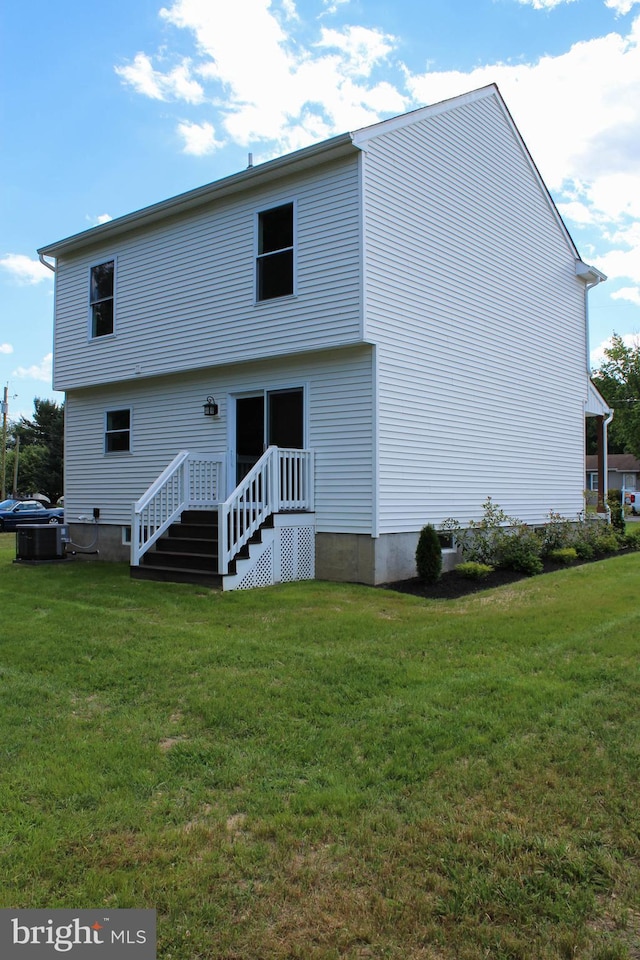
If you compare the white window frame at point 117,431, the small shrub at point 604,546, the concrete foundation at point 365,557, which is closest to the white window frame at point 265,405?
the concrete foundation at point 365,557

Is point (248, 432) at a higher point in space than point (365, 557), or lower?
higher

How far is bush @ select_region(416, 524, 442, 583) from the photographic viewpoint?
962 cm

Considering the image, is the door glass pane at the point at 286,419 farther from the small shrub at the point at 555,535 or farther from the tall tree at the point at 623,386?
the tall tree at the point at 623,386

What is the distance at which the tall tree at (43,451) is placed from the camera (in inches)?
1705

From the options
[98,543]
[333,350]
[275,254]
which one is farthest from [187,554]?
[275,254]

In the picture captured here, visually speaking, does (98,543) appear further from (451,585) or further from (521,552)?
(521,552)

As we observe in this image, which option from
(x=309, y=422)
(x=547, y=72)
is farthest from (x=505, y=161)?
(x=309, y=422)

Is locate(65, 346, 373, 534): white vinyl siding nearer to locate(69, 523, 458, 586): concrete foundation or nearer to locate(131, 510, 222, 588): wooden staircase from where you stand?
locate(69, 523, 458, 586): concrete foundation

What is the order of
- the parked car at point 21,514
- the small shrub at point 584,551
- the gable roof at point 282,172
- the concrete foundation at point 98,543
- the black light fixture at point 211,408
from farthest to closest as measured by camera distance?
the parked car at point 21,514
the concrete foundation at point 98,543
the small shrub at point 584,551
the black light fixture at point 211,408
the gable roof at point 282,172

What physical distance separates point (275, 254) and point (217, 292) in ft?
4.37

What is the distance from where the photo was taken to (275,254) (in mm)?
10641

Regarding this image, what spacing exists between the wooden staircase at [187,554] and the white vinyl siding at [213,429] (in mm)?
1643

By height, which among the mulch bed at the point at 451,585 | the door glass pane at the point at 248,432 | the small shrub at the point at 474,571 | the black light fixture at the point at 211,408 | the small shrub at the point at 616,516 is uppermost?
the black light fixture at the point at 211,408

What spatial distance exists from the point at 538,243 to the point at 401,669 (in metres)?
12.3
